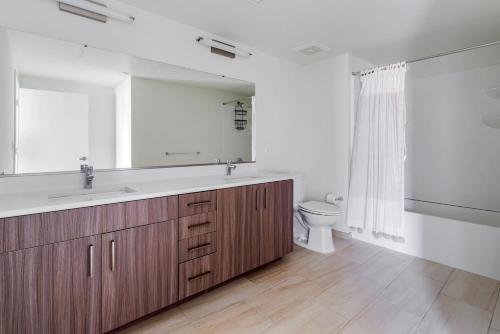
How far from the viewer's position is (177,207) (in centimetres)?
167

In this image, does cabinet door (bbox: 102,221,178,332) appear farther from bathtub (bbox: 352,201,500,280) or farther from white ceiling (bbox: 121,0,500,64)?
bathtub (bbox: 352,201,500,280)

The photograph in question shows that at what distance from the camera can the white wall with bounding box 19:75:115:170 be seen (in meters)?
1.85

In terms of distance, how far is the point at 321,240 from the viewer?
9.05 feet

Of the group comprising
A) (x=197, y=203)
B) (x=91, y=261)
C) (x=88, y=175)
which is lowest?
(x=91, y=261)

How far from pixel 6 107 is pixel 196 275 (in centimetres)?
161

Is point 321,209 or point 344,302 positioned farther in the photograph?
point 321,209

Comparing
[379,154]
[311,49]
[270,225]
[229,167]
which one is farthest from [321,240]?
[311,49]

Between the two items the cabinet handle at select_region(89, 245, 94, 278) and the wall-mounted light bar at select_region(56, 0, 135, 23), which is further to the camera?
the wall-mounted light bar at select_region(56, 0, 135, 23)

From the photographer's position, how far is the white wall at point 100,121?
1.85m

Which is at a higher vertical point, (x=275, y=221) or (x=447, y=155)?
(x=447, y=155)

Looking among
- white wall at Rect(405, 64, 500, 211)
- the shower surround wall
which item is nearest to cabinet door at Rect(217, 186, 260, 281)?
the shower surround wall

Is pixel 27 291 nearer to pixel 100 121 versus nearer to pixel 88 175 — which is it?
pixel 88 175

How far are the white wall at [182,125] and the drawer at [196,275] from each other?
2.94 ft

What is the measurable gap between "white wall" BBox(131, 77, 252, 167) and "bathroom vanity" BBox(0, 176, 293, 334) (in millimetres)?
639
